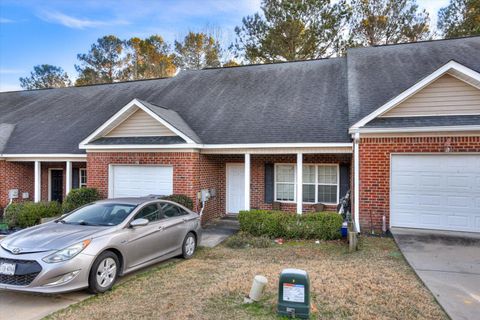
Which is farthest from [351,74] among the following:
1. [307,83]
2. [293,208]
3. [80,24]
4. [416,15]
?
[80,24]

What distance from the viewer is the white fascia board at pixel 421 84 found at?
8.73m

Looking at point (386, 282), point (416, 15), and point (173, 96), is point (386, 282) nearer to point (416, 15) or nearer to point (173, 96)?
point (173, 96)

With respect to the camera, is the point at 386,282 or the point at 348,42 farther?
the point at 348,42

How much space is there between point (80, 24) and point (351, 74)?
1667 cm

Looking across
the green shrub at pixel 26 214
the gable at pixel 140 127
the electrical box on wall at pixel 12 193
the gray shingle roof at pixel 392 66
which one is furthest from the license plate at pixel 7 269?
the electrical box on wall at pixel 12 193

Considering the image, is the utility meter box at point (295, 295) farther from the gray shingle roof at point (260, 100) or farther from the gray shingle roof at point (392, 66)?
the gray shingle roof at point (392, 66)

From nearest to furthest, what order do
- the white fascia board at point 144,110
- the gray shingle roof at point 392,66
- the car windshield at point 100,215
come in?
the car windshield at point 100,215
the white fascia board at point 144,110
the gray shingle roof at point 392,66

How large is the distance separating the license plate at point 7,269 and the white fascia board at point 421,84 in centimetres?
834

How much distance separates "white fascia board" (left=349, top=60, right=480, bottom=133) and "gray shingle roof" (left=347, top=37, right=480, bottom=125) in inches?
22.7

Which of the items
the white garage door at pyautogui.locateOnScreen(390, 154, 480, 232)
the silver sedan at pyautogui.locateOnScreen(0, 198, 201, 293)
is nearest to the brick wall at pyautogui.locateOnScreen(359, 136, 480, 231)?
the white garage door at pyautogui.locateOnScreen(390, 154, 480, 232)

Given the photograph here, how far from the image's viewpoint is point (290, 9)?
77.6 feet

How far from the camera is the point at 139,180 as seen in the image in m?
11.9

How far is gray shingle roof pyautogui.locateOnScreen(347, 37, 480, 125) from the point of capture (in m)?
11.1

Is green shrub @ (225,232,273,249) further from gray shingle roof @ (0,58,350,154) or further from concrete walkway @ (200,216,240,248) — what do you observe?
gray shingle roof @ (0,58,350,154)
